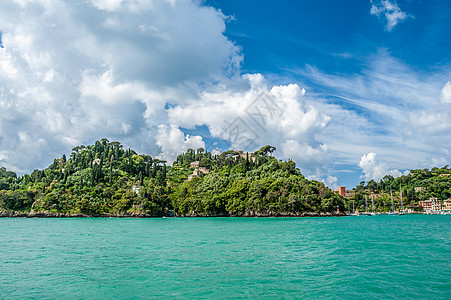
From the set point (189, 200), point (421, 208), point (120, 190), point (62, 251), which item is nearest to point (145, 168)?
point (120, 190)

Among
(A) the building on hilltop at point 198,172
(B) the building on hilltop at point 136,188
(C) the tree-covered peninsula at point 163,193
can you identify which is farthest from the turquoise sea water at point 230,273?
(A) the building on hilltop at point 198,172

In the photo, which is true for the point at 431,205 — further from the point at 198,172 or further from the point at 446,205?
the point at 198,172

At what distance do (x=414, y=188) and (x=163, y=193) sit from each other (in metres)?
138

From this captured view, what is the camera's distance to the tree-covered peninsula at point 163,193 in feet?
332

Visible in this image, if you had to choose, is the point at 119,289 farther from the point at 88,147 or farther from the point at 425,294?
the point at 88,147

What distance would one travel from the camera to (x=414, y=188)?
6457 inches

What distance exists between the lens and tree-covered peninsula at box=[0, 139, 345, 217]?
101 meters

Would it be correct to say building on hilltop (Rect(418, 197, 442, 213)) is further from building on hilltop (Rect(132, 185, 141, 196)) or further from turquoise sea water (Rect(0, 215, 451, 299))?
turquoise sea water (Rect(0, 215, 451, 299))

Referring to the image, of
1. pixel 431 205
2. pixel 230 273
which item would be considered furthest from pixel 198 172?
pixel 230 273

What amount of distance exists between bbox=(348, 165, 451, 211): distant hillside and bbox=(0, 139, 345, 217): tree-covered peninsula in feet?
200

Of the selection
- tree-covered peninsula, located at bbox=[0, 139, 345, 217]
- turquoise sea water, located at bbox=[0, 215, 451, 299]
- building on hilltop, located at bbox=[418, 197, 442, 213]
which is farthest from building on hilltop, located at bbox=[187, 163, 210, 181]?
turquoise sea water, located at bbox=[0, 215, 451, 299]

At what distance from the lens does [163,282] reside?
1377cm

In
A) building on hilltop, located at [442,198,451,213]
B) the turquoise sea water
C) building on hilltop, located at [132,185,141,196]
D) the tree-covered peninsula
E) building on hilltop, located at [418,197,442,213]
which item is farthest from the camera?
building on hilltop, located at [418,197,442,213]

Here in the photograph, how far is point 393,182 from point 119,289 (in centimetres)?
20453
